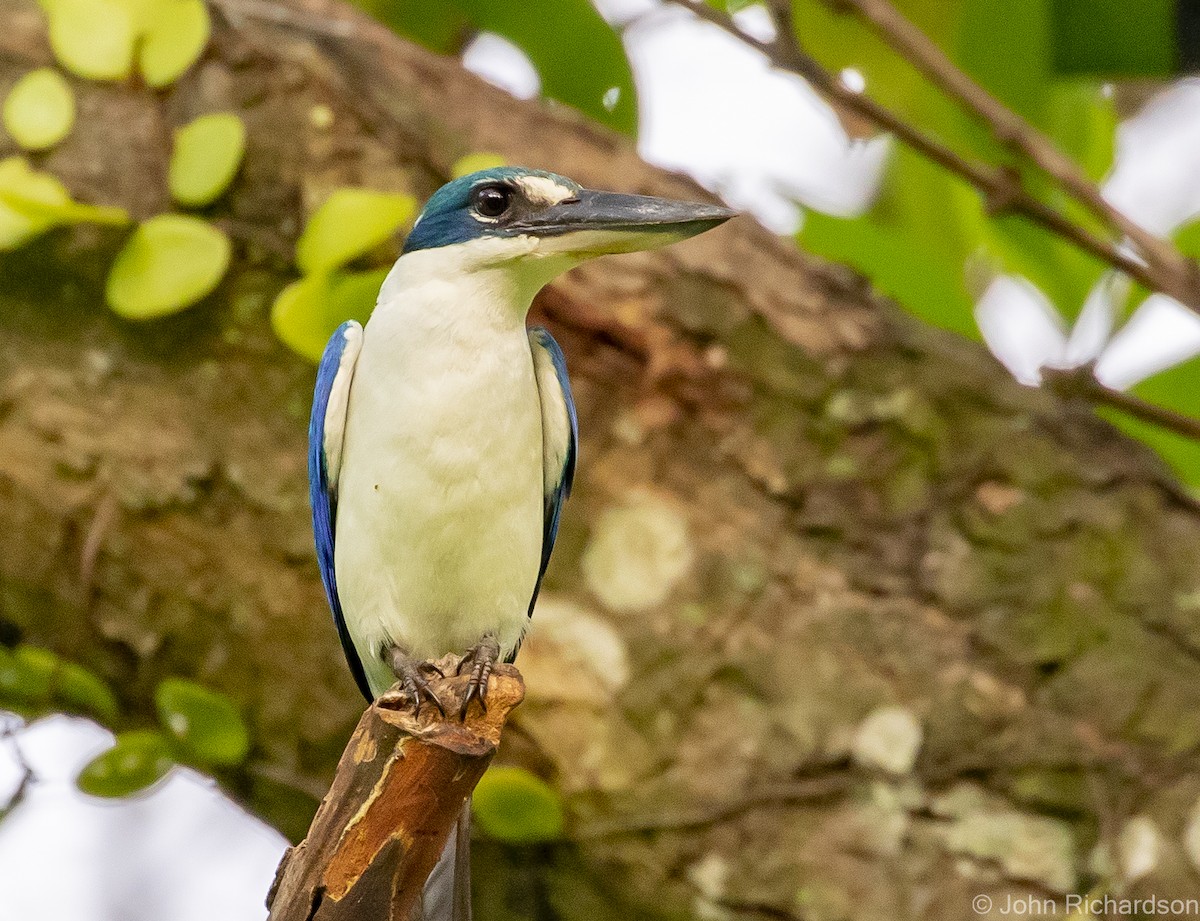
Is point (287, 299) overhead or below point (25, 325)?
overhead

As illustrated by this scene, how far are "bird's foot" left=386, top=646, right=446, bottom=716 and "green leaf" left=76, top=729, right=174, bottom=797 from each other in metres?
0.99

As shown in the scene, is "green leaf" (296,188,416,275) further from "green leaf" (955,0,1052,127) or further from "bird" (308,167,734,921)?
"green leaf" (955,0,1052,127)

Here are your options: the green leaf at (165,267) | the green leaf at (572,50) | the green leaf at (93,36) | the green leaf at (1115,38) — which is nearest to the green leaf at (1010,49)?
the green leaf at (1115,38)

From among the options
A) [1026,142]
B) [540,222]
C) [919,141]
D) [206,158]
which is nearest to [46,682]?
[206,158]

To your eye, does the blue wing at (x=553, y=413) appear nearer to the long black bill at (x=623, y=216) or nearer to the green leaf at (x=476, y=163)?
the long black bill at (x=623, y=216)

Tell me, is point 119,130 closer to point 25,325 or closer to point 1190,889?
point 25,325

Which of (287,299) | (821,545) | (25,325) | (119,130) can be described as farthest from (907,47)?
(25,325)

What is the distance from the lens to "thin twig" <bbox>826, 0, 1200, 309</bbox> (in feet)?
10.3

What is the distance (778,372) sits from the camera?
3.86 meters

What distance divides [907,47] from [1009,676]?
166 cm

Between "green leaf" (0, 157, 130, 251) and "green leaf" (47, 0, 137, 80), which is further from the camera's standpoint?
"green leaf" (47, 0, 137, 80)

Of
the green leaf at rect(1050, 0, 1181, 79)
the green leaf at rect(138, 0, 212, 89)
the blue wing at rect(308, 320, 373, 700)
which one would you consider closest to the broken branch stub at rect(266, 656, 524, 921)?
the blue wing at rect(308, 320, 373, 700)

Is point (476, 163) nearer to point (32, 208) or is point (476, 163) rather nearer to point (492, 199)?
point (492, 199)

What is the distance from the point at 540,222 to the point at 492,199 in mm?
131
